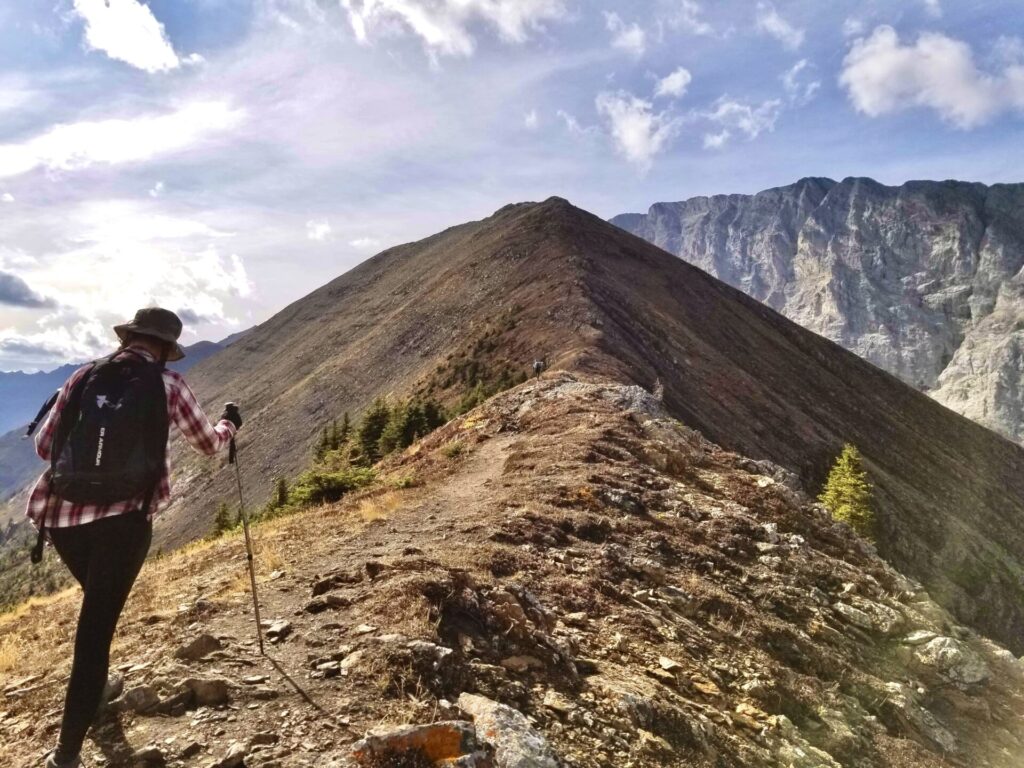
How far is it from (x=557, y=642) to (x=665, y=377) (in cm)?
3739

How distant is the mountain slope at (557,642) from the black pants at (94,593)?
47 centimetres

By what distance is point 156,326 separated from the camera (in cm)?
500

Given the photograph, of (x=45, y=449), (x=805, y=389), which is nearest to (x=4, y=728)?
(x=45, y=449)

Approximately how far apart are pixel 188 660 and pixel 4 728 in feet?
4.45

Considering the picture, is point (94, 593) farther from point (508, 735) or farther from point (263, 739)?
point (508, 735)

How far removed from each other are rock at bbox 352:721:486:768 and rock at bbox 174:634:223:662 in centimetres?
207

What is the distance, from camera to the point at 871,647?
10398 mm

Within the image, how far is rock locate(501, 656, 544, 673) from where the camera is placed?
A: 6355 millimetres

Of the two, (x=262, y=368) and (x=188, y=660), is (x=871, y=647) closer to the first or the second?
(x=188, y=660)

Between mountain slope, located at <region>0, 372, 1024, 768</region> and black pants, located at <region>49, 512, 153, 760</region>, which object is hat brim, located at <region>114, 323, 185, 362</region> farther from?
mountain slope, located at <region>0, 372, 1024, 768</region>

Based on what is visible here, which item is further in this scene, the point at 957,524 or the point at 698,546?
the point at 957,524

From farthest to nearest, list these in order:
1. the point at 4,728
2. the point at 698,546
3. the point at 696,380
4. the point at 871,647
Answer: the point at 696,380, the point at 698,546, the point at 871,647, the point at 4,728

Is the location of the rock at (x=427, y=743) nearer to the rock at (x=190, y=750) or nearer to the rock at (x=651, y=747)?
the rock at (x=190, y=750)

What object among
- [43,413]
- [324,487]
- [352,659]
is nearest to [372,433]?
[324,487]
